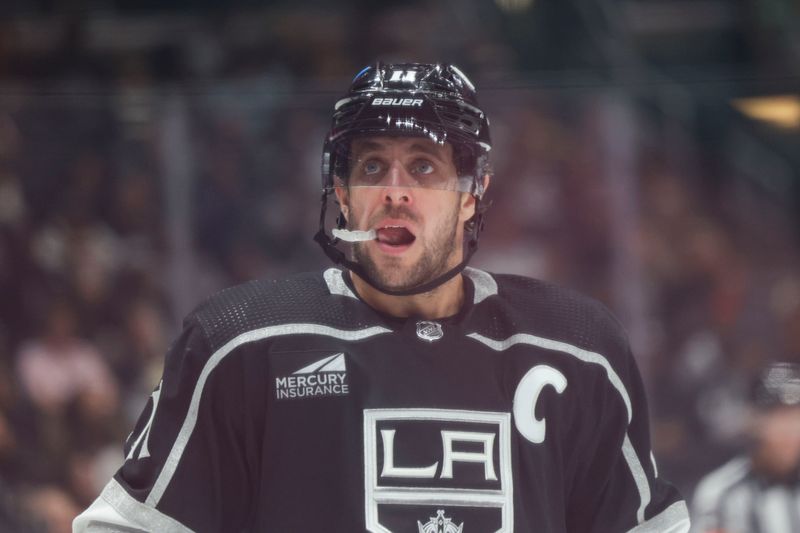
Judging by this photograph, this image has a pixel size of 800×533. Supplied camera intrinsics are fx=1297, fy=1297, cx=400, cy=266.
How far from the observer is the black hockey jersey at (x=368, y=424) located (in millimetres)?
1813

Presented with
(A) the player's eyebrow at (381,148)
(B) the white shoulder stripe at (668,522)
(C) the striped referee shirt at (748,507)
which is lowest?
(B) the white shoulder stripe at (668,522)

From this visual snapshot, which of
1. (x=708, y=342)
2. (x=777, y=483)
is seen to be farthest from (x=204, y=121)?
(x=777, y=483)

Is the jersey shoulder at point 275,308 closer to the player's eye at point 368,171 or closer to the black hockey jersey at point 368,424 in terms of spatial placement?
the black hockey jersey at point 368,424

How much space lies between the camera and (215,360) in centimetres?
185

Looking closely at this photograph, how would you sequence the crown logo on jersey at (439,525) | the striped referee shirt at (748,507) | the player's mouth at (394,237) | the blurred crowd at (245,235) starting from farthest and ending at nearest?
the blurred crowd at (245,235), the striped referee shirt at (748,507), the player's mouth at (394,237), the crown logo on jersey at (439,525)

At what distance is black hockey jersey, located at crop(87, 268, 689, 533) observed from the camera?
1813mm

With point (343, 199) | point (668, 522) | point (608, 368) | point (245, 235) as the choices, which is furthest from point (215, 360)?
point (245, 235)

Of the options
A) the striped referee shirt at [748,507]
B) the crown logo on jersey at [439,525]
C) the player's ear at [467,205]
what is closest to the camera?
the crown logo on jersey at [439,525]

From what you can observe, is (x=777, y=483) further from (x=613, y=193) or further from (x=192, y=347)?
(x=192, y=347)

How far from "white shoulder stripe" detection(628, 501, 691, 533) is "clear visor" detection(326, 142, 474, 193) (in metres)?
0.59

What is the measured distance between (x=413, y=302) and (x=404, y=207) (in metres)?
0.15

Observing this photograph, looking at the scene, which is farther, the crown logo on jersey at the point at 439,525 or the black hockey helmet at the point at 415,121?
the black hockey helmet at the point at 415,121

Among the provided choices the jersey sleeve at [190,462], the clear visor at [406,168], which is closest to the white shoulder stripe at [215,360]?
the jersey sleeve at [190,462]

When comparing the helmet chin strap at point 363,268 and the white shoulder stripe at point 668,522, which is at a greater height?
the helmet chin strap at point 363,268
